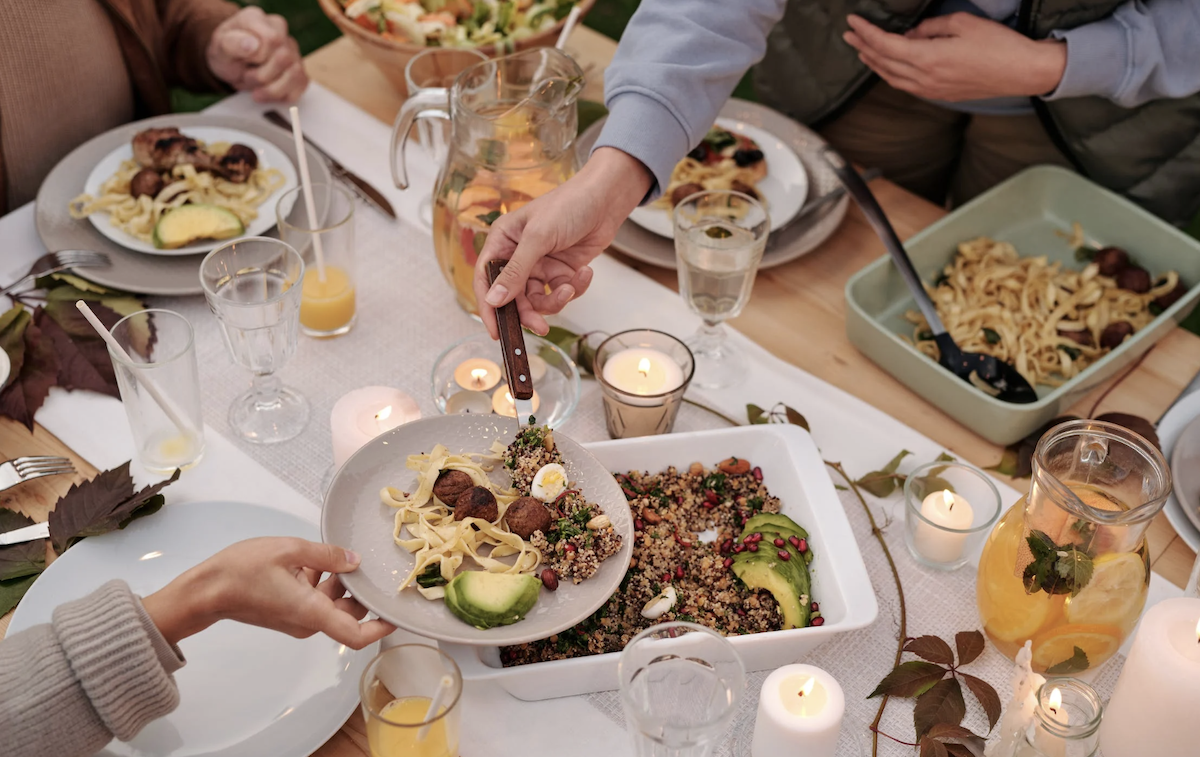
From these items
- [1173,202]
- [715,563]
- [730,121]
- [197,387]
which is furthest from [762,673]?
[1173,202]

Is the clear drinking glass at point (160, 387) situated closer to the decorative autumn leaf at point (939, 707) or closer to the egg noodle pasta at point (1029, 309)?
the decorative autumn leaf at point (939, 707)

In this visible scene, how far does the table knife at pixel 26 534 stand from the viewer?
1.30 m

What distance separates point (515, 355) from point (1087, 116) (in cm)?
132

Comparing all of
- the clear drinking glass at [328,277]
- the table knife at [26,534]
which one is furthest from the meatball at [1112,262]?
the table knife at [26,534]

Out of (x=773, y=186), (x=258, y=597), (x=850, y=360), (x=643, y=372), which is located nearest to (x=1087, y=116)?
(x=773, y=186)

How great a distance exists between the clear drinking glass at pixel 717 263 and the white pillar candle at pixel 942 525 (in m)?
0.40

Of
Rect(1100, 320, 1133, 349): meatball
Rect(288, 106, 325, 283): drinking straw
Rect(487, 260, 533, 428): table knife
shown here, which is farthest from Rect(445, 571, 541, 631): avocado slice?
Rect(1100, 320, 1133, 349): meatball

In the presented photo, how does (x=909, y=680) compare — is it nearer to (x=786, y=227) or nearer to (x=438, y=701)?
(x=438, y=701)

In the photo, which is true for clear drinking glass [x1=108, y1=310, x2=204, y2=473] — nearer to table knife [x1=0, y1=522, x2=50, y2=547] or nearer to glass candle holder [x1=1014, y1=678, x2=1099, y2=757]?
table knife [x1=0, y1=522, x2=50, y2=547]

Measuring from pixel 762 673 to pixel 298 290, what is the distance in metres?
0.81

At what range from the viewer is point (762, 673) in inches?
48.9

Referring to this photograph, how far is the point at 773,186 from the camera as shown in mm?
1946

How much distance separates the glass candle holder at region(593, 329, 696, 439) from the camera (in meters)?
1.42

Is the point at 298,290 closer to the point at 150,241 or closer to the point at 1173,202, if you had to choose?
the point at 150,241
